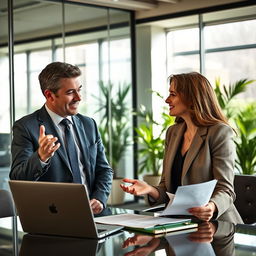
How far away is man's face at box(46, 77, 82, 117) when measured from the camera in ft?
10.8

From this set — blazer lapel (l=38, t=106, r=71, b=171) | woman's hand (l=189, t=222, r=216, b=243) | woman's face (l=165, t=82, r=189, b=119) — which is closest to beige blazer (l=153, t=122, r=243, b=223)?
woman's face (l=165, t=82, r=189, b=119)

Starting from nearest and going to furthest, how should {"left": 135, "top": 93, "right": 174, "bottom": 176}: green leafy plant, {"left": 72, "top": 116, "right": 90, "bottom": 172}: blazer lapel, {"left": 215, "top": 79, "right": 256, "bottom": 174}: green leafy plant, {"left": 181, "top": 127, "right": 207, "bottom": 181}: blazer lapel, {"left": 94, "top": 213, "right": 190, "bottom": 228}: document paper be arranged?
1. {"left": 94, "top": 213, "right": 190, "bottom": 228}: document paper
2. {"left": 181, "top": 127, "right": 207, "bottom": 181}: blazer lapel
3. {"left": 72, "top": 116, "right": 90, "bottom": 172}: blazer lapel
4. {"left": 215, "top": 79, "right": 256, "bottom": 174}: green leafy plant
5. {"left": 135, "top": 93, "right": 174, "bottom": 176}: green leafy plant

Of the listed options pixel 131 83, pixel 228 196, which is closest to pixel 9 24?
pixel 131 83

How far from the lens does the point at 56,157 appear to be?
10.5ft

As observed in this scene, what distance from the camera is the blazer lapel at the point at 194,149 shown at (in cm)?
312

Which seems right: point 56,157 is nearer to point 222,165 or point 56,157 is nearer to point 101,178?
point 101,178

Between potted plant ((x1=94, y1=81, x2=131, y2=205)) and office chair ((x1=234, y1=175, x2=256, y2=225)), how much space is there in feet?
15.4

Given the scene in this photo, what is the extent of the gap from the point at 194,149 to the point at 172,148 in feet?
0.73

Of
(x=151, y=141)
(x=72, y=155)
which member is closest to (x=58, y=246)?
(x=72, y=155)

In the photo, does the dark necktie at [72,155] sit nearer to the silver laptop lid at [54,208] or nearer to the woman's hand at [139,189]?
the woman's hand at [139,189]

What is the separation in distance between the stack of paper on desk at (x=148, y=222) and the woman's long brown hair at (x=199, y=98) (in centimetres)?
71

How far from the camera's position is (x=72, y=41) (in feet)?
24.3

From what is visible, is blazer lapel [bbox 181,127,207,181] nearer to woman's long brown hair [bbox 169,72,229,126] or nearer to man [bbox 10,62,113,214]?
woman's long brown hair [bbox 169,72,229,126]

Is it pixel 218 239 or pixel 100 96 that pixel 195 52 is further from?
pixel 218 239
